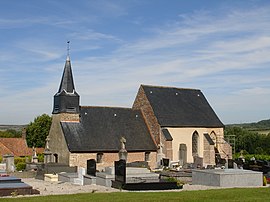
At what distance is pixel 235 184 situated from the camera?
1858cm

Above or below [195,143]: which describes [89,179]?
below

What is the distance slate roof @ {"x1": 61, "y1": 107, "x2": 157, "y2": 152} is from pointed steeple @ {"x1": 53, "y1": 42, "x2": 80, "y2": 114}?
108 cm

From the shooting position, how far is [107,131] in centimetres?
3108

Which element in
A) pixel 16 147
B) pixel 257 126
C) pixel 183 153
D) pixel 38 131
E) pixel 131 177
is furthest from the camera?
pixel 257 126

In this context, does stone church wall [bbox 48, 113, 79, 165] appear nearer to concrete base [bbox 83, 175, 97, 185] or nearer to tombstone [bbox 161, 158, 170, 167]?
tombstone [bbox 161, 158, 170, 167]

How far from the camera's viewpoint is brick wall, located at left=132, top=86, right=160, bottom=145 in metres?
32.5

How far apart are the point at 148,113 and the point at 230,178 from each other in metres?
15.8

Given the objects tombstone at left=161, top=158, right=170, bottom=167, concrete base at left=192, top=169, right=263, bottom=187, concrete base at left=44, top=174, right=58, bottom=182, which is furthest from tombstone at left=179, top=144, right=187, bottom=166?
concrete base at left=192, top=169, right=263, bottom=187

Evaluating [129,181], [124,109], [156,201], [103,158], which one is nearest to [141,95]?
[124,109]

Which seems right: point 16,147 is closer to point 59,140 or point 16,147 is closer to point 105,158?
point 59,140

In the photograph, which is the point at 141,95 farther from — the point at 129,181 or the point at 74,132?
the point at 129,181

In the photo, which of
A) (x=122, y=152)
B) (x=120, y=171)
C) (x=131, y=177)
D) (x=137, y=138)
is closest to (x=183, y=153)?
(x=137, y=138)

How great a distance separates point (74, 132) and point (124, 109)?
5.88 m

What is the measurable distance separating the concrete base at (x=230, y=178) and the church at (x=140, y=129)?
1170cm
